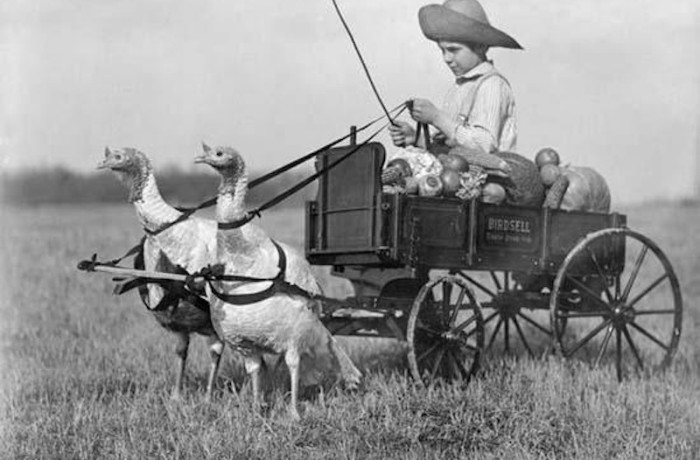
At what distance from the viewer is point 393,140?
8.59 meters

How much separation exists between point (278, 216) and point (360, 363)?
14580 millimetres

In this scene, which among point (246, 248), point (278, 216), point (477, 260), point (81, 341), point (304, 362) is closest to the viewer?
point (246, 248)

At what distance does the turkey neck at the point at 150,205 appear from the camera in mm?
6840

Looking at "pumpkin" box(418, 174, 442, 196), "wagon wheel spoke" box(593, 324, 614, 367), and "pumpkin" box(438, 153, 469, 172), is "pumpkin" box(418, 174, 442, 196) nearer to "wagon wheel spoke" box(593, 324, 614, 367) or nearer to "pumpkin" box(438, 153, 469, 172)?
"pumpkin" box(438, 153, 469, 172)

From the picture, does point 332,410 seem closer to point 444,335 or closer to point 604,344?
point 444,335

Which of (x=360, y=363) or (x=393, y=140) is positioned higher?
(x=393, y=140)

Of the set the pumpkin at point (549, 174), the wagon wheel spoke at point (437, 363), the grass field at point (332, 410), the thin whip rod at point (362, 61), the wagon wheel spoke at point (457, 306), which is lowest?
the grass field at point (332, 410)

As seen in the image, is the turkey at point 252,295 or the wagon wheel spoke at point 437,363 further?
the wagon wheel spoke at point 437,363

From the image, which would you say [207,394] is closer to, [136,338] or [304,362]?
[304,362]

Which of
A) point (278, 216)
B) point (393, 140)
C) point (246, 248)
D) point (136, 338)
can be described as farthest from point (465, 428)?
point (278, 216)

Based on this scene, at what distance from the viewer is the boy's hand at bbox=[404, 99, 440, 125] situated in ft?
27.3

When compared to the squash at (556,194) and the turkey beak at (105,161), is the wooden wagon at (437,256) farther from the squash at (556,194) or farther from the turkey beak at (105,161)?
the turkey beak at (105,161)

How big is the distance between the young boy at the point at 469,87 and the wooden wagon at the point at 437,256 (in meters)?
0.59

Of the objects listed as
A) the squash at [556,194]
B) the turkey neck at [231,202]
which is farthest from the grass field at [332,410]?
the squash at [556,194]
